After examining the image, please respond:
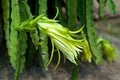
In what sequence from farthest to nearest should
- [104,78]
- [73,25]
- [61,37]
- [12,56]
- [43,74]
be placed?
[104,78]
[43,74]
[73,25]
[12,56]
[61,37]

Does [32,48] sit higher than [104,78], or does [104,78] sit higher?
[32,48]

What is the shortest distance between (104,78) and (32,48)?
20.0 inches

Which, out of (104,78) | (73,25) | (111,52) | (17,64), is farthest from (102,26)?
(17,64)

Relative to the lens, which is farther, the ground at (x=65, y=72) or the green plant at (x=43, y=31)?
the ground at (x=65, y=72)

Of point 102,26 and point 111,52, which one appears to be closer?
point 111,52

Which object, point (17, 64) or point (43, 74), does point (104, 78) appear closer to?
point (43, 74)

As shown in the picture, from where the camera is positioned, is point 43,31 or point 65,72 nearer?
point 43,31

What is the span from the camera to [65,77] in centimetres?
188

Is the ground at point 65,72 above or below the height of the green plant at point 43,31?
below

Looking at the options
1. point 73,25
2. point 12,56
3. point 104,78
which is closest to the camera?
point 12,56

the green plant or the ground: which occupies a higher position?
the green plant

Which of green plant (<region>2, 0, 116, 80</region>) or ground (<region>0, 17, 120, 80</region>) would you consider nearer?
green plant (<region>2, 0, 116, 80</region>)

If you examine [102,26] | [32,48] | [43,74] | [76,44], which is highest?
[76,44]

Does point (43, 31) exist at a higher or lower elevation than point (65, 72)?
higher
